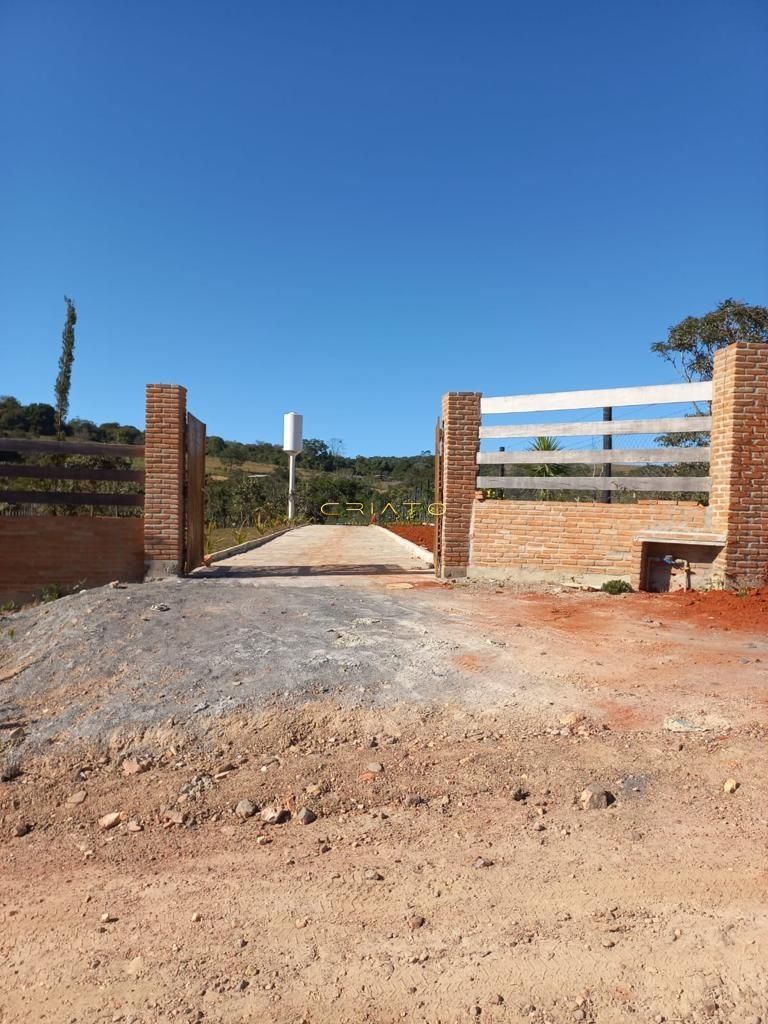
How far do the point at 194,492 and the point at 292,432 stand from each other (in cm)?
2164

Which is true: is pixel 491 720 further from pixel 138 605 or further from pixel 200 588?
pixel 200 588

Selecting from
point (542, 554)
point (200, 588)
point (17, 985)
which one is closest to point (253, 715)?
point (17, 985)

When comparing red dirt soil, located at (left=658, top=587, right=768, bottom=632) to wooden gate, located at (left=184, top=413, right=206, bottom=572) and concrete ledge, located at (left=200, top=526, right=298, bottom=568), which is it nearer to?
wooden gate, located at (left=184, top=413, right=206, bottom=572)

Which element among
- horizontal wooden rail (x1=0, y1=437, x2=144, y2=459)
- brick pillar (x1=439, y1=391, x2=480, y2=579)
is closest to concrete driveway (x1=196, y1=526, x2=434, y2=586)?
brick pillar (x1=439, y1=391, x2=480, y2=579)

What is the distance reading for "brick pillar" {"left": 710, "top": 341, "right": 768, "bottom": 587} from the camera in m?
8.05

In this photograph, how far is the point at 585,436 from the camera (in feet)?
29.8

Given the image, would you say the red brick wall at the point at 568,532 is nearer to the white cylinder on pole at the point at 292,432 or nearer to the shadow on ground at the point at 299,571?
the shadow on ground at the point at 299,571

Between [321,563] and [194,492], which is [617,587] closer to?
[321,563]

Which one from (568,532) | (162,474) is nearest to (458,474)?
(568,532)

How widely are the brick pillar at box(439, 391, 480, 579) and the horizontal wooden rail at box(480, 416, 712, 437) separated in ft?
0.82

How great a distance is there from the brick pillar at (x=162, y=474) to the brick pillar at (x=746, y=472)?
6845 mm

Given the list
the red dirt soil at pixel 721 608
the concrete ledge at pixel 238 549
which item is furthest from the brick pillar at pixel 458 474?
the concrete ledge at pixel 238 549

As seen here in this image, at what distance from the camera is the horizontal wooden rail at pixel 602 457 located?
8.38 m

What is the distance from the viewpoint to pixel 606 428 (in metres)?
8.92
